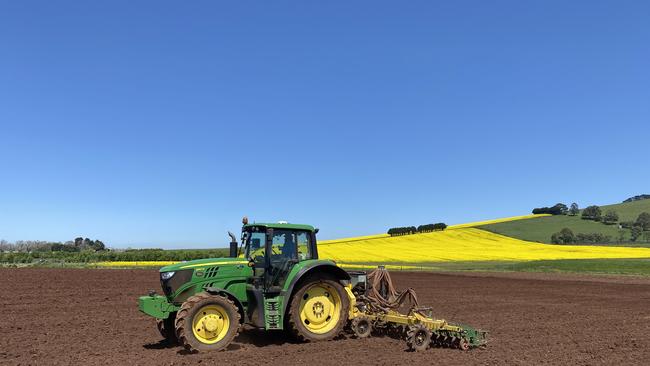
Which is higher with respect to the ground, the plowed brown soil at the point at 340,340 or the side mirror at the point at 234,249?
the side mirror at the point at 234,249

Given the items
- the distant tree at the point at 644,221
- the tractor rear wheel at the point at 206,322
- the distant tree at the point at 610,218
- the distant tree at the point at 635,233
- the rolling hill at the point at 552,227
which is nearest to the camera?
the tractor rear wheel at the point at 206,322

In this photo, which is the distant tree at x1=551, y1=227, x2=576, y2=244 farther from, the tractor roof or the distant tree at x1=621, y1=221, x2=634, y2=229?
the tractor roof

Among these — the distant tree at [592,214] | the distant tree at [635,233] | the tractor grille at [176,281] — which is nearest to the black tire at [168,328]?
the tractor grille at [176,281]

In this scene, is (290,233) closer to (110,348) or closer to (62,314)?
(110,348)

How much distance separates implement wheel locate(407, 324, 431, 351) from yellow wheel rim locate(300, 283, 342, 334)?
1.46m

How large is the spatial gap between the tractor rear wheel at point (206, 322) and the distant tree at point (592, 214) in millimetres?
82858

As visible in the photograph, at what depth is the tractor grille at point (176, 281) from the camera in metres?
8.49

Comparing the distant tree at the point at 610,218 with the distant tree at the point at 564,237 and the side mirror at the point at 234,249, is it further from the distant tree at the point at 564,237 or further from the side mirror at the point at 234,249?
the side mirror at the point at 234,249

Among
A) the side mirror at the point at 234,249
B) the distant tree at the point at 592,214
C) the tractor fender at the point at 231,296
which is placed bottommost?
the tractor fender at the point at 231,296

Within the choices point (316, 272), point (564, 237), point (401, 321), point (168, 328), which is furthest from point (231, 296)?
point (564, 237)

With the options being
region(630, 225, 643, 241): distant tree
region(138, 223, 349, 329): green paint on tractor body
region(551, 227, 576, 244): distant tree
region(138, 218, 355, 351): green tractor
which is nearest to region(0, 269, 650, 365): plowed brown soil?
region(138, 218, 355, 351): green tractor

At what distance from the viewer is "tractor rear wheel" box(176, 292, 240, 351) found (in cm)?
789

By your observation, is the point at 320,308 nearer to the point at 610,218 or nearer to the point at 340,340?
the point at 340,340

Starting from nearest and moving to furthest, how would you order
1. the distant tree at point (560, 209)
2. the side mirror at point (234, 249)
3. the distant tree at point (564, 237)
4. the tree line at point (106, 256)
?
the side mirror at point (234, 249) < the tree line at point (106, 256) < the distant tree at point (564, 237) < the distant tree at point (560, 209)
